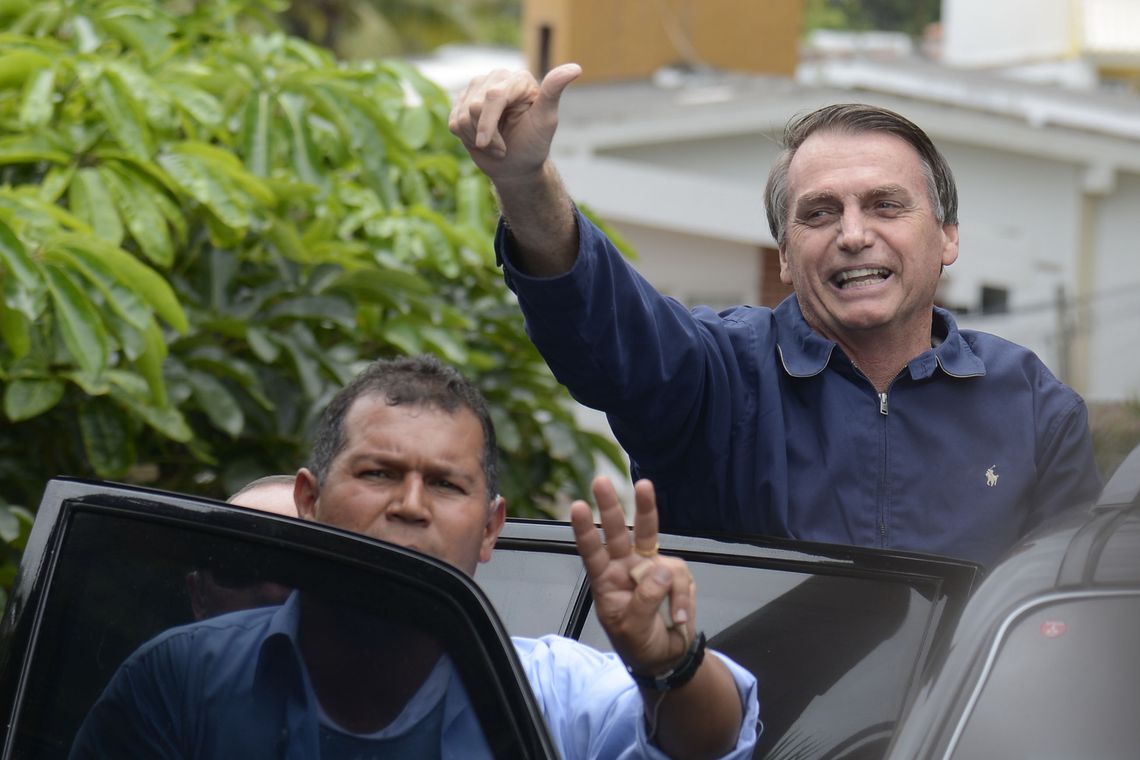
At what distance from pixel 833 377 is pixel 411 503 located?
2.33 ft

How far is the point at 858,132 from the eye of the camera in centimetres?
245

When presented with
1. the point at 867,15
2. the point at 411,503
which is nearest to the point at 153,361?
the point at 411,503

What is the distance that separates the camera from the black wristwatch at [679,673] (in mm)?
1722

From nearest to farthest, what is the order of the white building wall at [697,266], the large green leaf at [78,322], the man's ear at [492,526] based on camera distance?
1. the man's ear at [492,526]
2. the large green leaf at [78,322]
3. the white building wall at [697,266]

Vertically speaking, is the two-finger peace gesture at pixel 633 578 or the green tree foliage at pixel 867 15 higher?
the two-finger peace gesture at pixel 633 578

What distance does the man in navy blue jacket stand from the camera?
222 cm

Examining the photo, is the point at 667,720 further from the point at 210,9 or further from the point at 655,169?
the point at 655,169

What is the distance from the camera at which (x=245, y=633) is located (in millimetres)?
1749

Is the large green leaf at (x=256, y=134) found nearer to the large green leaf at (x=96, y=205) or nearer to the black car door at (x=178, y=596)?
the large green leaf at (x=96, y=205)

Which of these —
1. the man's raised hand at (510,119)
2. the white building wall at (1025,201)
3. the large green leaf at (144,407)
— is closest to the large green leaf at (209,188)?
the large green leaf at (144,407)

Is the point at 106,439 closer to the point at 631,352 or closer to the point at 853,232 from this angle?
the point at 631,352

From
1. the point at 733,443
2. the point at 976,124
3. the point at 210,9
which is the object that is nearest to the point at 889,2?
the point at 976,124

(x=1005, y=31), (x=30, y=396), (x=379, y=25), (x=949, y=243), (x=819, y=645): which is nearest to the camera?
(x=819, y=645)

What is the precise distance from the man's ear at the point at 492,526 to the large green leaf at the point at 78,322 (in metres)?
1.27
